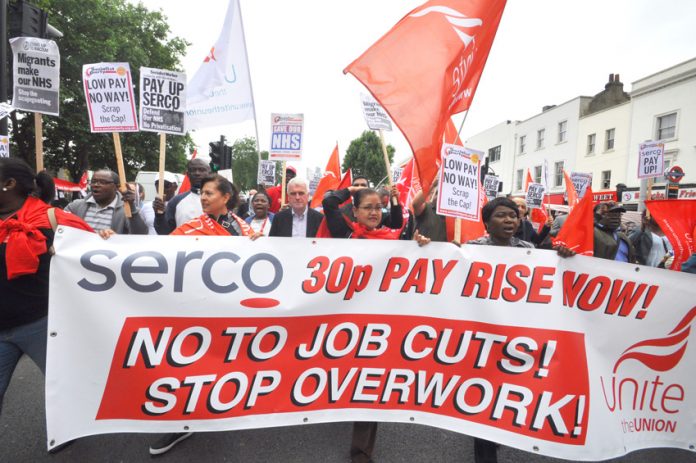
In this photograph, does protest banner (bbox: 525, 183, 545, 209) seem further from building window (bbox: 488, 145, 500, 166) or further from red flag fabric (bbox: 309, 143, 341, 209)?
building window (bbox: 488, 145, 500, 166)

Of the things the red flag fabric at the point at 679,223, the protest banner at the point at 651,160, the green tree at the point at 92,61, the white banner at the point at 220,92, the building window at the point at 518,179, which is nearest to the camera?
the red flag fabric at the point at 679,223

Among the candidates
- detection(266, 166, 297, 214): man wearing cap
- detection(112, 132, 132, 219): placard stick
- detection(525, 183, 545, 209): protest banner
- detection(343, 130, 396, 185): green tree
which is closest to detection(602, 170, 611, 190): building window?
detection(525, 183, 545, 209): protest banner

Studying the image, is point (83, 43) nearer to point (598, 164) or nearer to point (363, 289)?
point (363, 289)

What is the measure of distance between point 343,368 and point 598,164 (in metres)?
27.2

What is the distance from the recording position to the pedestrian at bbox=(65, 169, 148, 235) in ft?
11.6

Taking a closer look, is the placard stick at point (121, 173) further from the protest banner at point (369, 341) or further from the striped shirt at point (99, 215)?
the protest banner at point (369, 341)

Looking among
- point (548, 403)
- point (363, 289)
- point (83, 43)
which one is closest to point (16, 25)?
point (363, 289)

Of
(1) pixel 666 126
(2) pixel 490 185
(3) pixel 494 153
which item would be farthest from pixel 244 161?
(2) pixel 490 185

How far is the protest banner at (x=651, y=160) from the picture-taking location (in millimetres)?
7871

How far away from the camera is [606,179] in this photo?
2405 cm

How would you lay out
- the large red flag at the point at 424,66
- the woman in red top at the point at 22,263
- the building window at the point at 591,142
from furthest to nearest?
the building window at the point at 591,142 → the large red flag at the point at 424,66 → the woman in red top at the point at 22,263

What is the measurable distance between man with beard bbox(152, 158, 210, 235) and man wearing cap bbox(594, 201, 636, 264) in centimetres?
451

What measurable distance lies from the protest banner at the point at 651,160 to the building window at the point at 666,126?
15.6m

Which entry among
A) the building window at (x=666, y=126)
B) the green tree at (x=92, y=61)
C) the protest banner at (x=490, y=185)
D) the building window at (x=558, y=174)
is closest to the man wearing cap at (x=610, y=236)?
the protest banner at (x=490, y=185)
